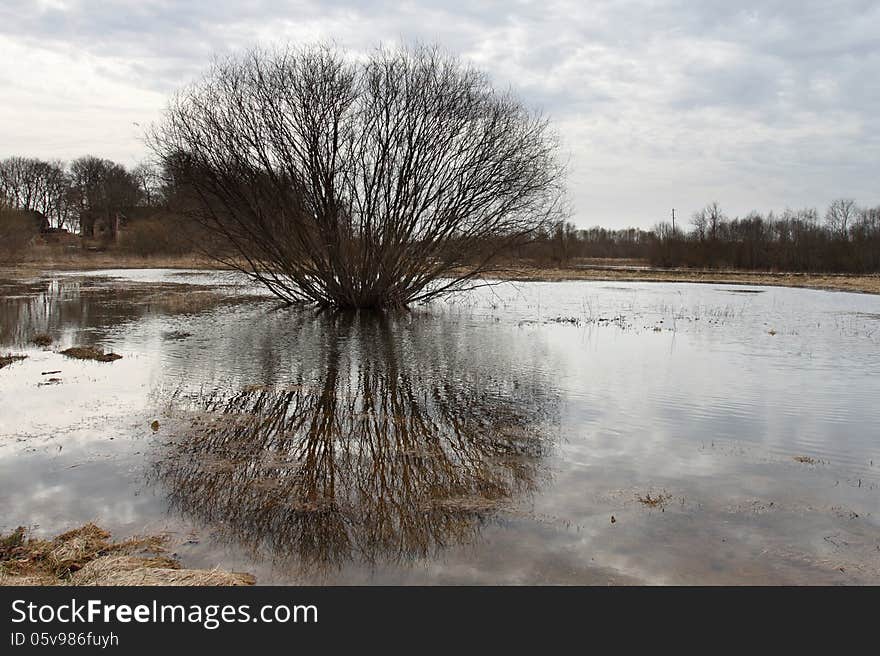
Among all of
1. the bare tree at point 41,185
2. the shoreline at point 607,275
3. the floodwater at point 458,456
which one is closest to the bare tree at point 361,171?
the floodwater at point 458,456

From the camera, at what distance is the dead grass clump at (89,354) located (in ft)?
46.4

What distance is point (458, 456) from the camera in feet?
26.7

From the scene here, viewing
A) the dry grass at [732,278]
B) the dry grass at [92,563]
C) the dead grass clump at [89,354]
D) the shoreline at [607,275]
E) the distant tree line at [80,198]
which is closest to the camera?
the dry grass at [92,563]

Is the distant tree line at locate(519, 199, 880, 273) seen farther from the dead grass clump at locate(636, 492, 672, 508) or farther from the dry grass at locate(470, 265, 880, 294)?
the dead grass clump at locate(636, 492, 672, 508)

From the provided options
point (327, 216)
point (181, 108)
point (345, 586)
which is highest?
point (181, 108)

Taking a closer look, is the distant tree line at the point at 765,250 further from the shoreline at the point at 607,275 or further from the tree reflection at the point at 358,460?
the tree reflection at the point at 358,460

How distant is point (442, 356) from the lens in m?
15.6

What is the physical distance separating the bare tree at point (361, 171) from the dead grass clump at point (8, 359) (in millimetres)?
10825

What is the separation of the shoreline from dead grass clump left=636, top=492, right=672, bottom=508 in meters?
33.2
